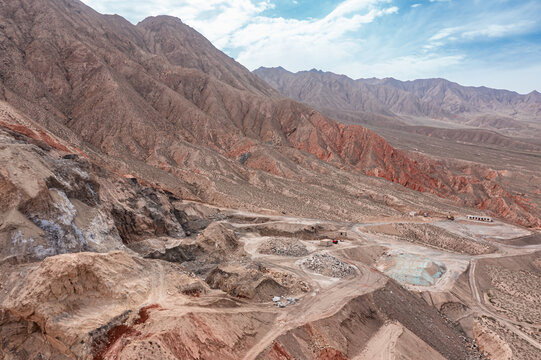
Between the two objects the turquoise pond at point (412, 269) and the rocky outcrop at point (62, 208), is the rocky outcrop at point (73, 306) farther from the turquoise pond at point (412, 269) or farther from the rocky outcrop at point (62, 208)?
the turquoise pond at point (412, 269)

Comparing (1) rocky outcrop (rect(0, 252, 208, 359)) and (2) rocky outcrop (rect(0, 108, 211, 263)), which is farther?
(2) rocky outcrop (rect(0, 108, 211, 263))

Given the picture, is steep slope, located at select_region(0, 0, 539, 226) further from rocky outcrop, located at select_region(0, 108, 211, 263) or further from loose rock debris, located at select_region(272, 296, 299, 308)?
loose rock debris, located at select_region(272, 296, 299, 308)

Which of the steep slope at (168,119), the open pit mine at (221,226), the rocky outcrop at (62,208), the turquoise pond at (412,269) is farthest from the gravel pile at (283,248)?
the steep slope at (168,119)

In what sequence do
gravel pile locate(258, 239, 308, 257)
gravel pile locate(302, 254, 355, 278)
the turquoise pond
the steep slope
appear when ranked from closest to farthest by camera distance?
gravel pile locate(302, 254, 355, 278)
the turquoise pond
gravel pile locate(258, 239, 308, 257)
the steep slope

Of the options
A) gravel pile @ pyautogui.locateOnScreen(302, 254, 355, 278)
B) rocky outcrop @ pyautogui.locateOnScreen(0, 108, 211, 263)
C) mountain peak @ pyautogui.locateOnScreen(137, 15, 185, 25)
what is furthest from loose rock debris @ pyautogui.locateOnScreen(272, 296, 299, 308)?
mountain peak @ pyautogui.locateOnScreen(137, 15, 185, 25)

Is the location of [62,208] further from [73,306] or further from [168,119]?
[168,119]

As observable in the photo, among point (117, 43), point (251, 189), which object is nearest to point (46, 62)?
point (117, 43)
